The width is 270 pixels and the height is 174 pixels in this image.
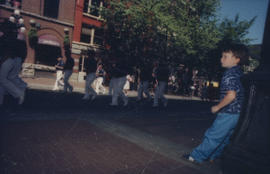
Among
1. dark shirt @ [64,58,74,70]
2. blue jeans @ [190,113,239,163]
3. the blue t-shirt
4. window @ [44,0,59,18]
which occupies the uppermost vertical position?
window @ [44,0,59,18]

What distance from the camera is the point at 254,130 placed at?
8.55 ft

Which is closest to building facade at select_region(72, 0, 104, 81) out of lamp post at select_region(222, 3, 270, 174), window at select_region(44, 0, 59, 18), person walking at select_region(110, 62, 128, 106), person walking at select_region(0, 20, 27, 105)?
window at select_region(44, 0, 59, 18)

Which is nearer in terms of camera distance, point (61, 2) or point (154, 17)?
point (154, 17)

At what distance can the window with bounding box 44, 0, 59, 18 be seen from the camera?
64.6ft

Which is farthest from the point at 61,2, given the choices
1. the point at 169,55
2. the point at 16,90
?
the point at 16,90

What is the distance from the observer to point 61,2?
20.3m

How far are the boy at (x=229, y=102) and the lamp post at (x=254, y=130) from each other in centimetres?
11

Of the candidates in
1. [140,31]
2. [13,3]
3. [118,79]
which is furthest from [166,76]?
[13,3]

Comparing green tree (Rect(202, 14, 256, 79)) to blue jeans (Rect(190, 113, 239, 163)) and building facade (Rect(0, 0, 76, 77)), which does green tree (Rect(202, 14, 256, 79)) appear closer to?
building facade (Rect(0, 0, 76, 77))

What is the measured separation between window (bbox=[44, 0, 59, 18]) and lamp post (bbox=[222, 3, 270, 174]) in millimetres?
20791

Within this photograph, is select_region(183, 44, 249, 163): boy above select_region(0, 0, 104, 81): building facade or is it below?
below

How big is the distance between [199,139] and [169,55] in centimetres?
776

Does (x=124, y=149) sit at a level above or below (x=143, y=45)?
below

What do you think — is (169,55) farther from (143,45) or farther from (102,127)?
(102,127)
